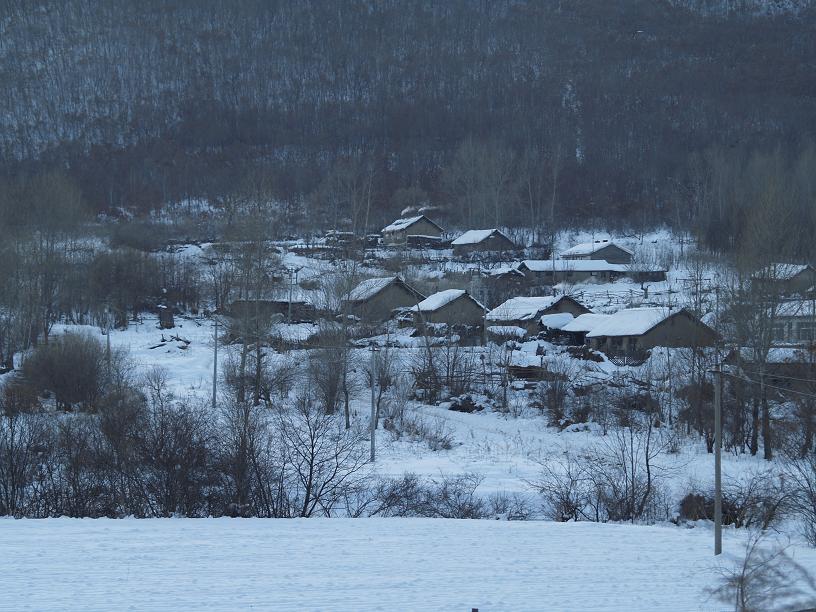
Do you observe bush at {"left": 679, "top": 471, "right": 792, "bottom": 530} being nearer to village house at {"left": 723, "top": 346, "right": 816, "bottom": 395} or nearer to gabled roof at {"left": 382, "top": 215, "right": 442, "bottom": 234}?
village house at {"left": 723, "top": 346, "right": 816, "bottom": 395}

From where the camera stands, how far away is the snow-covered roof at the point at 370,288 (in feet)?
141

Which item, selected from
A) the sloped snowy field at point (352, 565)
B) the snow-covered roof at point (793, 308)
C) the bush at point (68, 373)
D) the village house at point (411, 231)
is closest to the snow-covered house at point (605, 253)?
the village house at point (411, 231)

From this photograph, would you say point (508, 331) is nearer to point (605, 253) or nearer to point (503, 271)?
point (503, 271)

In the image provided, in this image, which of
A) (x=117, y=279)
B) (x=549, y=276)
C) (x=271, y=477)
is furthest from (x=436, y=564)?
(x=549, y=276)

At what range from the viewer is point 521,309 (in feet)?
141

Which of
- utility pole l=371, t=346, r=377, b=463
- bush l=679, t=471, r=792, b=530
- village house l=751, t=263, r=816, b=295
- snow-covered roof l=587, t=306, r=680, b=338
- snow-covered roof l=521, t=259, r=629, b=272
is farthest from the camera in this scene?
snow-covered roof l=521, t=259, r=629, b=272

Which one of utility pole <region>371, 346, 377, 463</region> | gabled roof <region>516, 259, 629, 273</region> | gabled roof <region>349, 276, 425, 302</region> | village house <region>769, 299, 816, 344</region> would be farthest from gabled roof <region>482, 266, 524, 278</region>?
utility pole <region>371, 346, 377, 463</region>

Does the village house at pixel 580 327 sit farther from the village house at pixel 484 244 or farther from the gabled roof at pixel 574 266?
the village house at pixel 484 244

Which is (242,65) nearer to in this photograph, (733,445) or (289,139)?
(289,139)

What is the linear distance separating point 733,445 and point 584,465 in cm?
631

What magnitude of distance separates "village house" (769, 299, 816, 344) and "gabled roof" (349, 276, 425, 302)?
19.9 m

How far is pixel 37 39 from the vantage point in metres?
124

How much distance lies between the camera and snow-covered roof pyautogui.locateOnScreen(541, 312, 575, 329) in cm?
4067

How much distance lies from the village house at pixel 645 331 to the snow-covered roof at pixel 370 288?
11.0m
